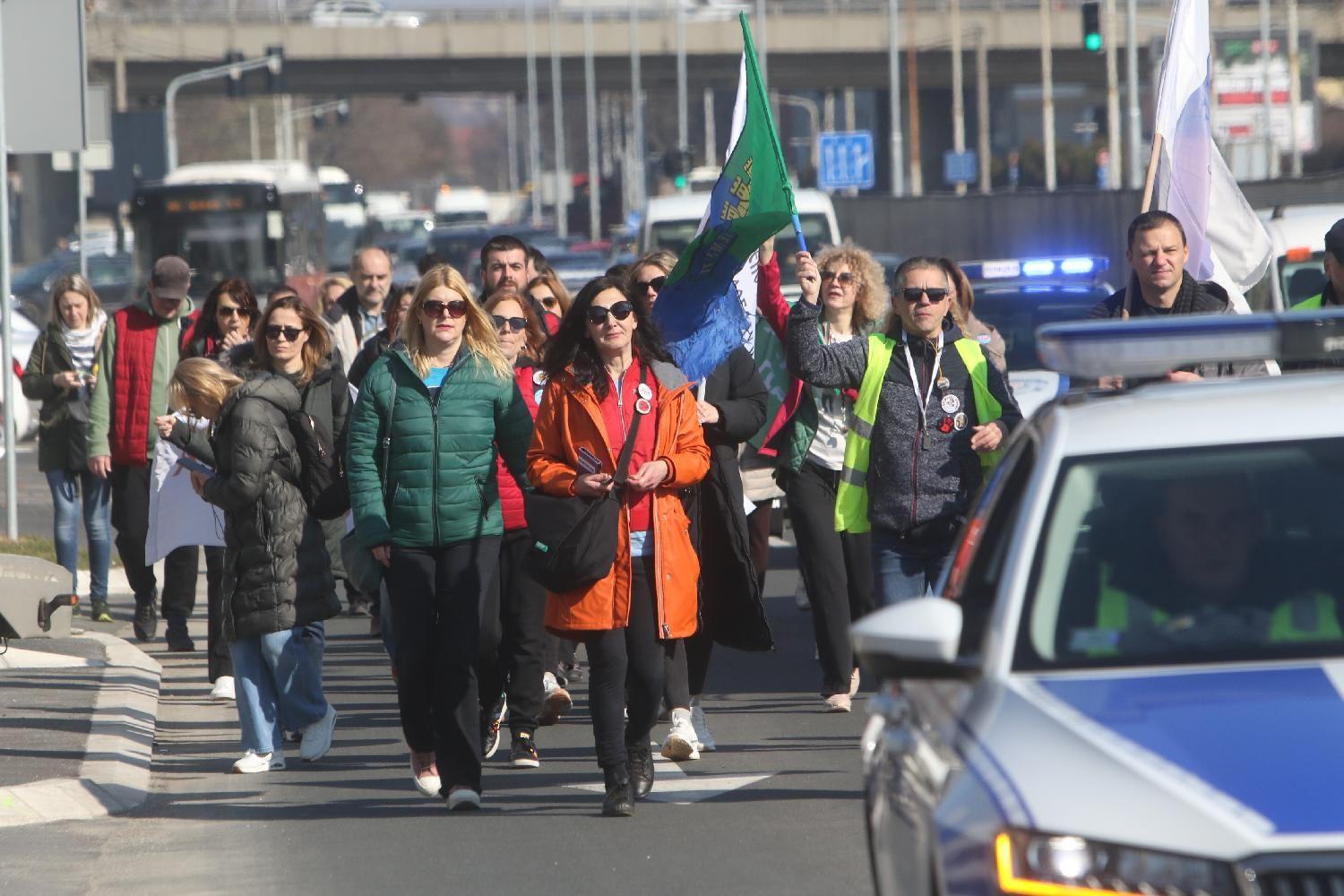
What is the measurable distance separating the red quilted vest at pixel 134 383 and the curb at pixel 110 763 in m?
1.28

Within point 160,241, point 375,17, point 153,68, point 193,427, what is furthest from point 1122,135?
point 193,427

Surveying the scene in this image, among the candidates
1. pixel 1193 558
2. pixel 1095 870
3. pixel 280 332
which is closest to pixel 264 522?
pixel 280 332

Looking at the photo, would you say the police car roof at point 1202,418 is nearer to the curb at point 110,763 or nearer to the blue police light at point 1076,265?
the curb at point 110,763

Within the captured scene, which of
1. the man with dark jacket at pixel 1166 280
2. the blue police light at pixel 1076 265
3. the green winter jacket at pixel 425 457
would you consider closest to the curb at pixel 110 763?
the green winter jacket at pixel 425 457

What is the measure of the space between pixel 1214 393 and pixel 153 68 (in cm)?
7024

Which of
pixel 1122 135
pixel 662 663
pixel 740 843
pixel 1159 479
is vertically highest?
pixel 1122 135

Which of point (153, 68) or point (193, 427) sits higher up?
point (153, 68)

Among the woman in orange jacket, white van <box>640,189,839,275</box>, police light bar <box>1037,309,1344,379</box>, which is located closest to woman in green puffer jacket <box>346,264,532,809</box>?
the woman in orange jacket

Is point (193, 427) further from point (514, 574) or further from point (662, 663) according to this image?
point (662, 663)

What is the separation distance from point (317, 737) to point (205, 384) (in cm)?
144

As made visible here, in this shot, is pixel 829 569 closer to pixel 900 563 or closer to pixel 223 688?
pixel 900 563

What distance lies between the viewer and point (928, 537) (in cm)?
805

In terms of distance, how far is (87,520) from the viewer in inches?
493

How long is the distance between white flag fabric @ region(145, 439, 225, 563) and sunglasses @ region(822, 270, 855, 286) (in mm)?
3294
